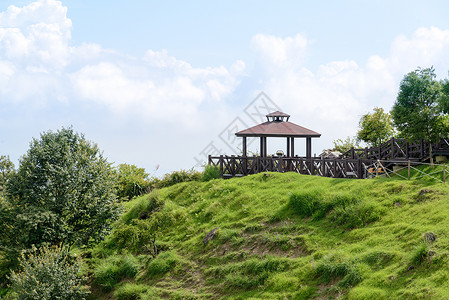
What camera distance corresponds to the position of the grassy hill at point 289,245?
13750 millimetres

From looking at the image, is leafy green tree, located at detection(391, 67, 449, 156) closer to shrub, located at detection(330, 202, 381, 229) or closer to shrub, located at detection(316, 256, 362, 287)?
shrub, located at detection(330, 202, 381, 229)

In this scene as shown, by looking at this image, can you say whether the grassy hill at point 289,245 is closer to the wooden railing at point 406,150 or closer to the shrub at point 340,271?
the shrub at point 340,271

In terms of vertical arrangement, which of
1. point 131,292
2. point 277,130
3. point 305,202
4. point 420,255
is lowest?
point 131,292

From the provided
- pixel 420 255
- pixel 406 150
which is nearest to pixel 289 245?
pixel 420 255

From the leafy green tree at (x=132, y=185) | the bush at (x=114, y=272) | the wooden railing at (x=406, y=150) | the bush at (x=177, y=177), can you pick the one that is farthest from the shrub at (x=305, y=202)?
the leafy green tree at (x=132, y=185)

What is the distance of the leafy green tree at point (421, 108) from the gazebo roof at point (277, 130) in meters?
7.29

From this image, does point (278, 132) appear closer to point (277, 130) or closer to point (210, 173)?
point (277, 130)

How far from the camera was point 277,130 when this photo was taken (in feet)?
101

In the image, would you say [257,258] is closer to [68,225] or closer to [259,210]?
[259,210]

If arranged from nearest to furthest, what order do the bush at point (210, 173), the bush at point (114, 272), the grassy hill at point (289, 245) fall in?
the grassy hill at point (289, 245) → the bush at point (114, 272) → the bush at point (210, 173)

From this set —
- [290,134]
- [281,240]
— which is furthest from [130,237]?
[290,134]

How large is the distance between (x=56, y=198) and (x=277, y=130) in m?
15.8

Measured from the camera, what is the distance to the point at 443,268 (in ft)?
41.4

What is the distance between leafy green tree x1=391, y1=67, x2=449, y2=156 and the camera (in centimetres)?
2388
